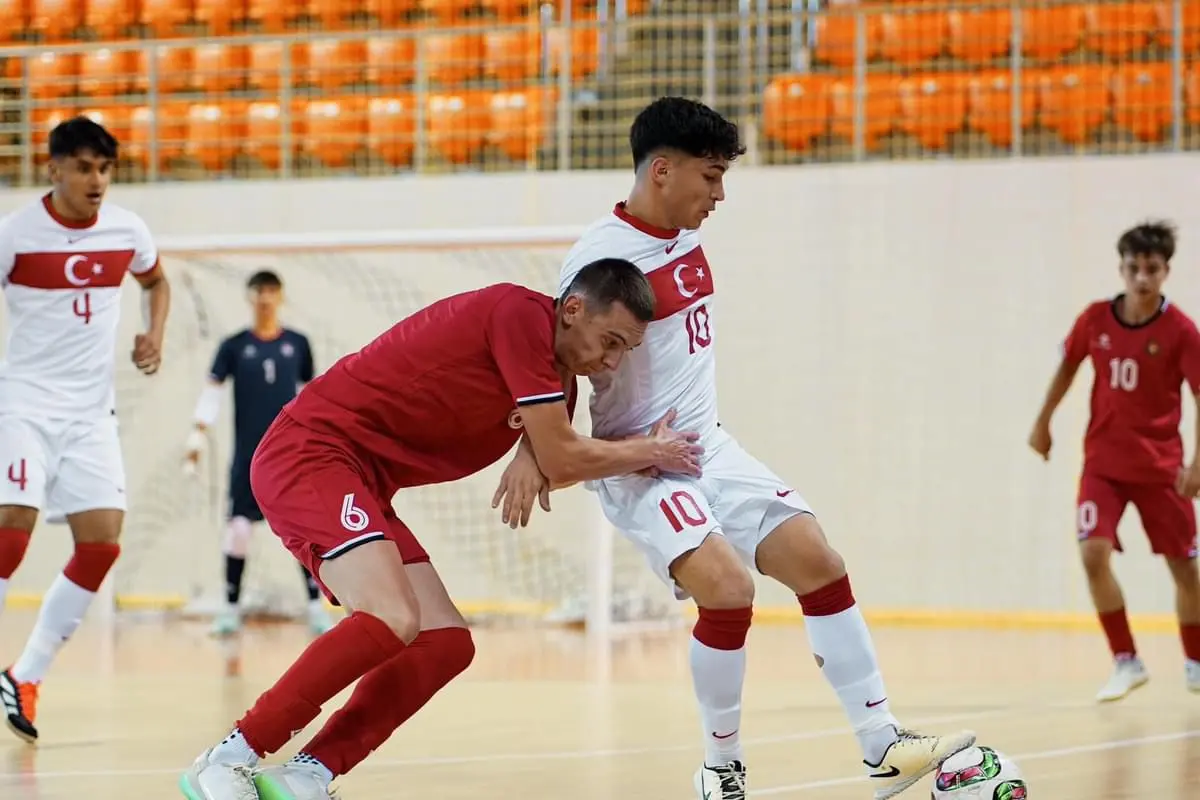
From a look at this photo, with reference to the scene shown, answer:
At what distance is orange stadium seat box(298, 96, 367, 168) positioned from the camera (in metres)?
13.9

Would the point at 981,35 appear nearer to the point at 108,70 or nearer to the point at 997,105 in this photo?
the point at 997,105

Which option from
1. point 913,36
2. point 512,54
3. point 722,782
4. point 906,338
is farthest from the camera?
point 512,54

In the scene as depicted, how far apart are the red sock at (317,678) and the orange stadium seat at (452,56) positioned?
10.2 m

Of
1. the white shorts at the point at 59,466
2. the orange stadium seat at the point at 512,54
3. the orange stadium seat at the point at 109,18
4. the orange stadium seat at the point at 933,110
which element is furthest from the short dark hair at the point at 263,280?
the orange stadium seat at the point at 109,18

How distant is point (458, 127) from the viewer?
13.6 metres

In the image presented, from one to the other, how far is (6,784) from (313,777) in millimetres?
1417

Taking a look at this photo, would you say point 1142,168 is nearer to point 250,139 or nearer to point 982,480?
point 982,480

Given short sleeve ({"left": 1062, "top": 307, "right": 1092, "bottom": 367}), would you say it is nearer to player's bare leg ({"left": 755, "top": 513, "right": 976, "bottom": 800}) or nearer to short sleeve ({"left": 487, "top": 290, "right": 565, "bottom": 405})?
player's bare leg ({"left": 755, "top": 513, "right": 976, "bottom": 800})

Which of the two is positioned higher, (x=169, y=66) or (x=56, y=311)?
(x=169, y=66)

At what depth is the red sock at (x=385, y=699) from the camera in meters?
4.12

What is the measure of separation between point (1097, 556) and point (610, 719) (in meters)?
2.26

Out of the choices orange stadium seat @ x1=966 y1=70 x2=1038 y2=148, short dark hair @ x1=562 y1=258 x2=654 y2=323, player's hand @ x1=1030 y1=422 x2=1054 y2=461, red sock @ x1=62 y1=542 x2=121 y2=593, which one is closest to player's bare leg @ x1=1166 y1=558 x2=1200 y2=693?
player's hand @ x1=1030 y1=422 x2=1054 y2=461

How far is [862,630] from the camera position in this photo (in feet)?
15.0

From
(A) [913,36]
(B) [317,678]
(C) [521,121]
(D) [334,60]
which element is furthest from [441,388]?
(D) [334,60]
